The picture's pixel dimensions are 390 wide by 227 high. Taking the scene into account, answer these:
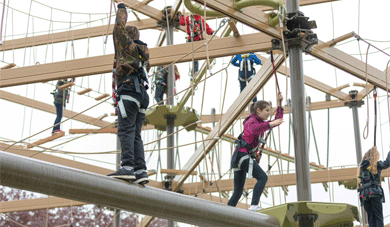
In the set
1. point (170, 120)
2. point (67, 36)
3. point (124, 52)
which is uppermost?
point (67, 36)

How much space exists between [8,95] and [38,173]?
7817 mm

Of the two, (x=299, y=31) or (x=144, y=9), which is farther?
(x=144, y=9)

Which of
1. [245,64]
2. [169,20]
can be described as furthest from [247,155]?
[169,20]

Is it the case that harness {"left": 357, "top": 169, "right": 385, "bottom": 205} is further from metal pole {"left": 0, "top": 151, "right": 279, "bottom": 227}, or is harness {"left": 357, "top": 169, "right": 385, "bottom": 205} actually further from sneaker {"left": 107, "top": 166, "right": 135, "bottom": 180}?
sneaker {"left": 107, "top": 166, "right": 135, "bottom": 180}

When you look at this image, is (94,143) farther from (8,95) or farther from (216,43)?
(216,43)

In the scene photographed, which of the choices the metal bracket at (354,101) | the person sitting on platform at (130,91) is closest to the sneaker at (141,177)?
the person sitting on platform at (130,91)

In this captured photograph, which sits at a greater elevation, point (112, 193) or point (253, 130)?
point (253, 130)

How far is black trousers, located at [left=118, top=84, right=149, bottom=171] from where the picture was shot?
4.36 meters

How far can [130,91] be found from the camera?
4480 millimetres

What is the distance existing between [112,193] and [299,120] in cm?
228

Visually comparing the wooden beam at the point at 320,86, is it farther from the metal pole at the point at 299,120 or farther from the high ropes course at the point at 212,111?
the metal pole at the point at 299,120

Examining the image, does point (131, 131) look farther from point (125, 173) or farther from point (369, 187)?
point (369, 187)

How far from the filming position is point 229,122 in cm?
714

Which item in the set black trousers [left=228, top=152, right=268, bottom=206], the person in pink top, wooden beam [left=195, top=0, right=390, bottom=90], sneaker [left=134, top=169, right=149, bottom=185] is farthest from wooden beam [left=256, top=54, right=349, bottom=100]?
sneaker [left=134, top=169, right=149, bottom=185]
